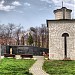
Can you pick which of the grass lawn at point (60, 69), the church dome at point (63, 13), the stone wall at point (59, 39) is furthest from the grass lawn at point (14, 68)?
the church dome at point (63, 13)

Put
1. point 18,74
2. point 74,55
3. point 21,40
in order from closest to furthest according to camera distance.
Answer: point 18,74 → point 74,55 → point 21,40

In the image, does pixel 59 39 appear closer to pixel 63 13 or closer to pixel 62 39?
pixel 62 39

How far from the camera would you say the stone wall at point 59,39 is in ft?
111

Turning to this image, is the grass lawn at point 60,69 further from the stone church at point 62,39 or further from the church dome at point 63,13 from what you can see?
the church dome at point 63,13

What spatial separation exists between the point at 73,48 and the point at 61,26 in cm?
339

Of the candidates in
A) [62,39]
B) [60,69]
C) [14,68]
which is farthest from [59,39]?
[14,68]

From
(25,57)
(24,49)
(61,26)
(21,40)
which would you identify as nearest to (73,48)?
(61,26)

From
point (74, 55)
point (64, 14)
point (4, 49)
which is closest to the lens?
point (74, 55)

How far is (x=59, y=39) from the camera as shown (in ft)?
112

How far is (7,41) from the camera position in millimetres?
68688

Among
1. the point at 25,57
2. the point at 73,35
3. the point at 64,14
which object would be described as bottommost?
the point at 25,57

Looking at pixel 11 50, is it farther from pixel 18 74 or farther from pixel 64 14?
pixel 18 74

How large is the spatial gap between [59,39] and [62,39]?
16.2 inches

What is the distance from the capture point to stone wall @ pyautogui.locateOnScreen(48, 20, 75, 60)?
111 feet
